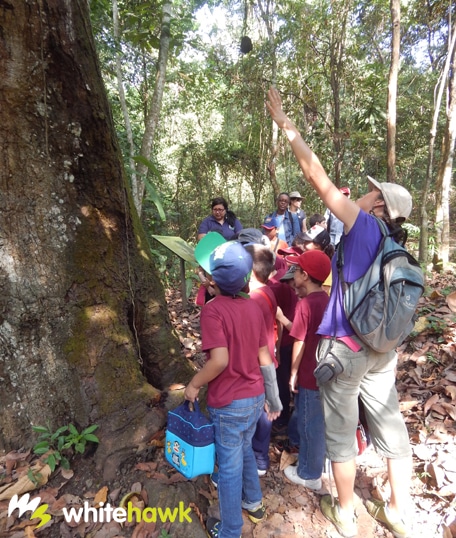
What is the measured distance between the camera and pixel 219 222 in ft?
19.7

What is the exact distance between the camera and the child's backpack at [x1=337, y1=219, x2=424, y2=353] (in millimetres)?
1866

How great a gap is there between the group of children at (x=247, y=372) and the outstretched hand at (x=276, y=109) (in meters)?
0.79

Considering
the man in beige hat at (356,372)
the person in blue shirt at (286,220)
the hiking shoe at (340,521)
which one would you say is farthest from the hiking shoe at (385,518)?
the person in blue shirt at (286,220)

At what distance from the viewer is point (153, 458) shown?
254cm

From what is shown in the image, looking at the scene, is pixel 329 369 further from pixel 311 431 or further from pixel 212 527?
pixel 212 527

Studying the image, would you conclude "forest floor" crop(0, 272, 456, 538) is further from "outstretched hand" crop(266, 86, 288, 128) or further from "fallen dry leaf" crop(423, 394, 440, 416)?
"outstretched hand" crop(266, 86, 288, 128)

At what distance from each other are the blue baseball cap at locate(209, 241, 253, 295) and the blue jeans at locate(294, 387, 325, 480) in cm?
117

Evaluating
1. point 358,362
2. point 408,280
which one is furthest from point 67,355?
point 408,280

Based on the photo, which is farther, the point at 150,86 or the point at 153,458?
the point at 150,86

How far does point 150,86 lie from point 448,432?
10225 millimetres

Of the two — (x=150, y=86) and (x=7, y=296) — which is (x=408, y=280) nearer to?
(x=7, y=296)

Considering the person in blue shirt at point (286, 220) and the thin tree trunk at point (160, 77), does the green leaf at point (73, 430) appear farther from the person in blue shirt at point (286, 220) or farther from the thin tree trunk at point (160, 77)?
the person in blue shirt at point (286, 220)

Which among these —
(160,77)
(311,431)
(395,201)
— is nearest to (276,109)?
(395,201)

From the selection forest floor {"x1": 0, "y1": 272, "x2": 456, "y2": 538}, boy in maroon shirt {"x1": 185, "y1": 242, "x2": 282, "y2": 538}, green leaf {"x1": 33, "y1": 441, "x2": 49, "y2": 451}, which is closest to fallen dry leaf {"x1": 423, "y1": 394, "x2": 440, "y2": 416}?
forest floor {"x1": 0, "y1": 272, "x2": 456, "y2": 538}
